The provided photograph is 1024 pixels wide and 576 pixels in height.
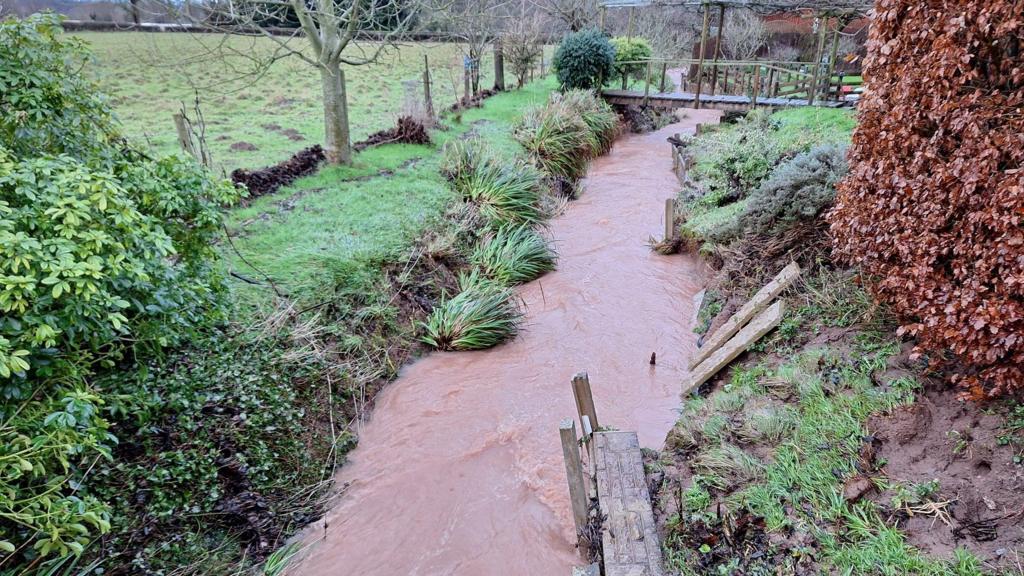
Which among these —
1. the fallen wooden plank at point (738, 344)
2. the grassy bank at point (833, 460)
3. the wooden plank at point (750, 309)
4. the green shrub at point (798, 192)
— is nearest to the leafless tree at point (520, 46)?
the green shrub at point (798, 192)

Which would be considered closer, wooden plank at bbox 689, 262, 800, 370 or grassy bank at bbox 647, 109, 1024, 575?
grassy bank at bbox 647, 109, 1024, 575

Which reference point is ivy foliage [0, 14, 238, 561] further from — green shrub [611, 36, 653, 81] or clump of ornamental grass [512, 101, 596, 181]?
green shrub [611, 36, 653, 81]

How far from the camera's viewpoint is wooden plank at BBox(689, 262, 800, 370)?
5.70 meters

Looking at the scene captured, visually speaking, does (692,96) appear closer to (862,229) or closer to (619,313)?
(619,313)

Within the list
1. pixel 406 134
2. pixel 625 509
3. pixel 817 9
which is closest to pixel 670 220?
pixel 625 509

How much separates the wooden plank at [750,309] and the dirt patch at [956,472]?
2.06 meters

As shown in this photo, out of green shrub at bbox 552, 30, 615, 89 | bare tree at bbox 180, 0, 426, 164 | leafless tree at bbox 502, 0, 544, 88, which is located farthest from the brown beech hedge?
leafless tree at bbox 502, 0, 544, 88

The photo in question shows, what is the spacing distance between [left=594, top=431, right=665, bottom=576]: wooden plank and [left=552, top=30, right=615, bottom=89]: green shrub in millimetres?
14962

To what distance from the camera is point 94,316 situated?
3.02m

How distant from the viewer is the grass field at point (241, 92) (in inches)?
408

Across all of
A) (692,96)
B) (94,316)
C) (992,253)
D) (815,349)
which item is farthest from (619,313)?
(692,96)

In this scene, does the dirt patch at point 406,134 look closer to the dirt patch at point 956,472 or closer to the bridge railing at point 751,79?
the bridge railing at point 751,79

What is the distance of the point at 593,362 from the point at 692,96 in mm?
13267

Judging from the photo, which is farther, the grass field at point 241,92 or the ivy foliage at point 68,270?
the grass field at point 241,92
